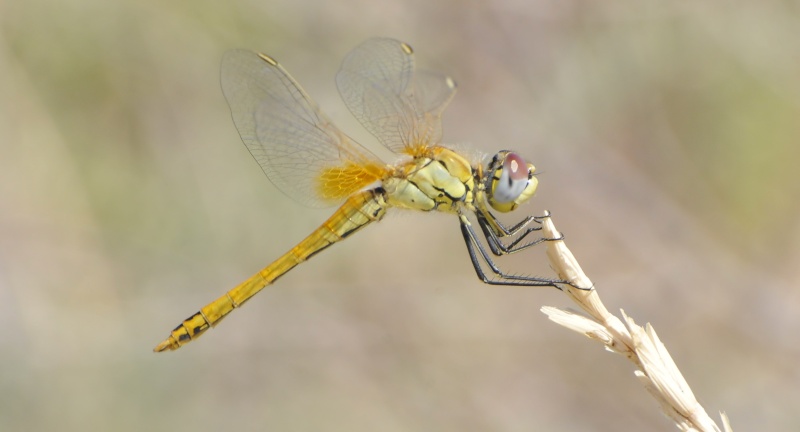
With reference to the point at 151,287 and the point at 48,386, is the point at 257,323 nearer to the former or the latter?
the point at 151,287

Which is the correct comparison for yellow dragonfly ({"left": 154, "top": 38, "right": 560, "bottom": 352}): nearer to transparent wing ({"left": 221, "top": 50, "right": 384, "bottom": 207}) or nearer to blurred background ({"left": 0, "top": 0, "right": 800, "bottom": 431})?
transparent wing ({"left": 221, "top": 50, "right": 384, "bottom": 207})

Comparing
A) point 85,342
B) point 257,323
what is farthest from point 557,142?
point 85,342

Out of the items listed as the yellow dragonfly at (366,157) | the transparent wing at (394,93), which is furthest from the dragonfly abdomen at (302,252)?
the transparent wing at (394,93)

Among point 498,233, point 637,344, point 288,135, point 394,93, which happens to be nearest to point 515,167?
point 498,233

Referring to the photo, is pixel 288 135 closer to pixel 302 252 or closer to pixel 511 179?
pixel 302 252

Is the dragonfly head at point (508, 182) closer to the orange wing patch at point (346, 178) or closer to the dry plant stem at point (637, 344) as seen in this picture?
the orange wing patch at point (346, 178)
